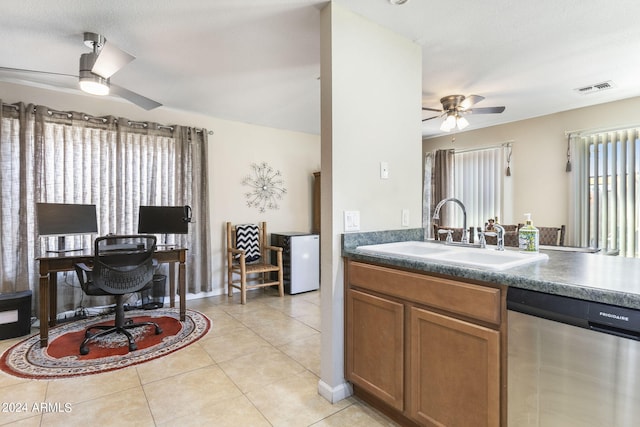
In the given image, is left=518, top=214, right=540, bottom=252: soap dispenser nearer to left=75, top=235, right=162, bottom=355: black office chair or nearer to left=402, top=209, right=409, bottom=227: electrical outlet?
left=402, top=209, right=409, bottom=227: electrical outlet

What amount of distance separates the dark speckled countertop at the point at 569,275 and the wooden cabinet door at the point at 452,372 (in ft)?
0.72

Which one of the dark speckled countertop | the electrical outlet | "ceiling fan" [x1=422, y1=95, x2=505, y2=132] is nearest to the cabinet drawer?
the dark speckled countertop

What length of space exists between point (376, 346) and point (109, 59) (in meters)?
2.55

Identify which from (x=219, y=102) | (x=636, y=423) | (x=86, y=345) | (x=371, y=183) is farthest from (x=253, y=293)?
(x=636, y=423)

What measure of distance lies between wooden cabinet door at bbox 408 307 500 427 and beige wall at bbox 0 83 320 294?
135 inches

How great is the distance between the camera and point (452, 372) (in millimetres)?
1423

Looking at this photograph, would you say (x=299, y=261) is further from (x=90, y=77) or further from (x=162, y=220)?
(x=90, y=77)

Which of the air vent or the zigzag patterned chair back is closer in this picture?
the air vent

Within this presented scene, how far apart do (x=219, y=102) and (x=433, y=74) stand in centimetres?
236

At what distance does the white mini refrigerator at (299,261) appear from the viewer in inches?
175

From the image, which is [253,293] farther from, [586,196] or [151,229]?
[586,196]

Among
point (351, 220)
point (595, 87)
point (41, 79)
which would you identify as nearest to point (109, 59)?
point (41, 79)

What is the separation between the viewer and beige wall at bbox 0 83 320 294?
3.47 metres

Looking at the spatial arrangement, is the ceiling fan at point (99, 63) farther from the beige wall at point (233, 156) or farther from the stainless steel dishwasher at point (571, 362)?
the stainless steel dishwasher at point (571, 362)
